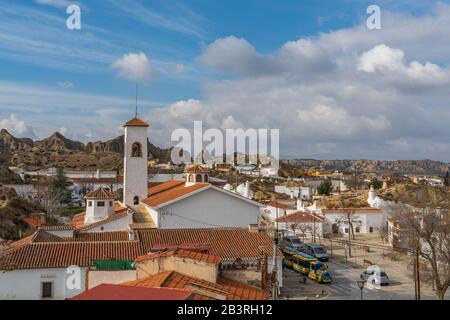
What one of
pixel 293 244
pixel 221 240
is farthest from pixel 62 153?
pixel 221 240

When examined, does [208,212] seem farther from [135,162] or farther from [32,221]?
[32,221]

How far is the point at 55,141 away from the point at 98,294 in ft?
474

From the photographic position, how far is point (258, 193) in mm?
74312

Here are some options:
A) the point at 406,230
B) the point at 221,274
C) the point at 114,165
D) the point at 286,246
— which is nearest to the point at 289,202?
the point at 286,246

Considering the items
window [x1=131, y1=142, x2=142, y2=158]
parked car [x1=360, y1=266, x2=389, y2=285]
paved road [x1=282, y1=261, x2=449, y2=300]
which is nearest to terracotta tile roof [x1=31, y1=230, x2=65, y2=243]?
window [x1=131, y1=142, x2=142, y2=158]

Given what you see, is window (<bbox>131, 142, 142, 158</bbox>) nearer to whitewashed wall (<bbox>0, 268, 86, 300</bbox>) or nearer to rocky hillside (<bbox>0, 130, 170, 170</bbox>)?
whitewashed wall (<bbox>0, 268, 86, 300</bbox>)

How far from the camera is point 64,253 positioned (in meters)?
19.6

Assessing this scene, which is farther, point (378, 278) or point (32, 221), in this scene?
point (32, 221)

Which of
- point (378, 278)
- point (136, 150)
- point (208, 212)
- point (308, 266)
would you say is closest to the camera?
point (378, 278)

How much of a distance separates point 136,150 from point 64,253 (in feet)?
51.4

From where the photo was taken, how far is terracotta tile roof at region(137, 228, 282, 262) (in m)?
21.4

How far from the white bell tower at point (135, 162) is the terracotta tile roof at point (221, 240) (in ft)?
39.5

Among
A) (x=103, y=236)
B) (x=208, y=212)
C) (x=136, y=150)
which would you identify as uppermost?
(x=136, y=150)
